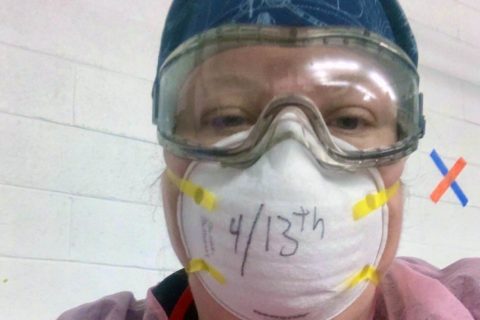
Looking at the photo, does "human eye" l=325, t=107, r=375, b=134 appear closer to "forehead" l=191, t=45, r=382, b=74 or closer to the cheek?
"forehead" l=191, t=45, r=382, b=74

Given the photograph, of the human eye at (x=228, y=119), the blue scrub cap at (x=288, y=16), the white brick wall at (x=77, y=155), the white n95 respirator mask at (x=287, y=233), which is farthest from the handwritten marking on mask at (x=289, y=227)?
the white brick wall at (x=77, y=155)

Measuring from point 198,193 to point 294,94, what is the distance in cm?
16

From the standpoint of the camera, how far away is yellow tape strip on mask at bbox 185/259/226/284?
79cm

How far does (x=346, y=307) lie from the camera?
81 cm

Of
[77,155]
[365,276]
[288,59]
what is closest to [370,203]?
[365,276]

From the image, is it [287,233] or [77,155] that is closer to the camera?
[287,233]

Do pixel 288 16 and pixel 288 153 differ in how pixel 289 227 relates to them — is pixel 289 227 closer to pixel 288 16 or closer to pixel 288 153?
pixel 288 153

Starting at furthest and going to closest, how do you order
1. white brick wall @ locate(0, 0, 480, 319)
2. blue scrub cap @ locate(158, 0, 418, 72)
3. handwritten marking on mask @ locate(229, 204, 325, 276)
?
1. white brick wall @ locate(0, 0, 480, 319)
2. blue scrub cap @ locate(158, 0, 418, 72)
3. handwritten marking on mask @ locate(229, 204, 325, 276)

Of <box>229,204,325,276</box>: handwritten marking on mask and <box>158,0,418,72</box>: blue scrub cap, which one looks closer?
<box>229,204,325,276</box>: handwritten marking on mask

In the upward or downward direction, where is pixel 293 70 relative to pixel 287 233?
upward

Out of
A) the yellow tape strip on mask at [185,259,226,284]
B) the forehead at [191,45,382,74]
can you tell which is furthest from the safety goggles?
the yellow tape strip on mask at [185,259,226,284]

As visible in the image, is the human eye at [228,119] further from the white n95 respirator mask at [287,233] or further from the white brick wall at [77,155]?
the white brick wall at [77,155]

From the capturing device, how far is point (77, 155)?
1457 millimetres

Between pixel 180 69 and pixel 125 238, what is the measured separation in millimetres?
705
